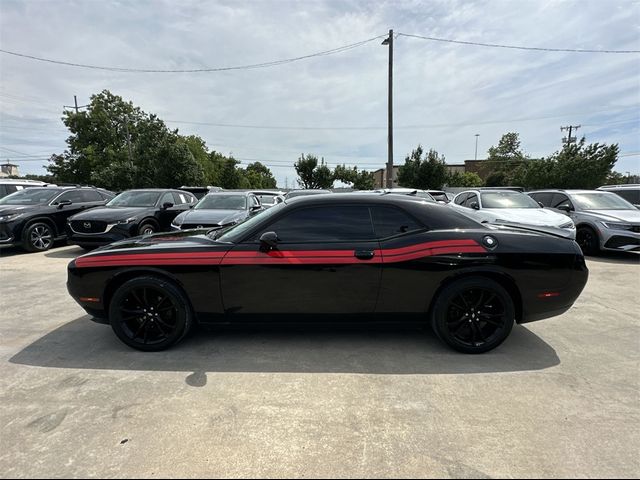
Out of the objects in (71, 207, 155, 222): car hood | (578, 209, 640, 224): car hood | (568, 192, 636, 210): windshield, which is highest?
(71, 207, 155, 222): car hood

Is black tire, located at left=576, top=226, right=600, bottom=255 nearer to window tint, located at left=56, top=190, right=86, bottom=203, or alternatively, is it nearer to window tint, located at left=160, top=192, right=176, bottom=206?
window tint, located at left=160, top=192, right=176, bottom=206

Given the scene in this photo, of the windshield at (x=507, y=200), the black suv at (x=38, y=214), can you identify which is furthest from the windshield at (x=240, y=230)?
the black suv at (x=38, y=214)

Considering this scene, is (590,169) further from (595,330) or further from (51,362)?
(51,362)

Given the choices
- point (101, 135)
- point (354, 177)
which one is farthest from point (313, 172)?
point (101, 135)

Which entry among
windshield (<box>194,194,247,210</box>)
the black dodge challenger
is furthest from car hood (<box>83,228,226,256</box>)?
windshield (<box>194,194,247,210</box>)

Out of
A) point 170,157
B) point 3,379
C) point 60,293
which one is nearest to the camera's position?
point 3,379

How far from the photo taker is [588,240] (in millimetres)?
8141

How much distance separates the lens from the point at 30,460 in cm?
197

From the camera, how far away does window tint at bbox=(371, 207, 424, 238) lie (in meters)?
3.23

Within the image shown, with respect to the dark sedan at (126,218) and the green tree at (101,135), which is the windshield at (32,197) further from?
the green tree at (101,135)

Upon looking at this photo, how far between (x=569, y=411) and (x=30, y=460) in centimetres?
337

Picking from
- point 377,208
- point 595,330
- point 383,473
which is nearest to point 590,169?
point 595,330

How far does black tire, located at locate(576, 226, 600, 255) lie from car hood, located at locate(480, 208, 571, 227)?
0.92 m

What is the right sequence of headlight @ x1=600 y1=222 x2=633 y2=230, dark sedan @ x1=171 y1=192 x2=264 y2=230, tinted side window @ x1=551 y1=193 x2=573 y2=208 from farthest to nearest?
tinted side window @ x1=551 y1=193 x2=573 y2=208
headlight @ x1=600 y1=222 x2=633 y2=230
dark sedan @ x1=171 y1=192 x2=264 y2=230
